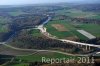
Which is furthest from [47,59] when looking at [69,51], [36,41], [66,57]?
[36,41]

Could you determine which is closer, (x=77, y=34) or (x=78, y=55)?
(x=78, y=55)

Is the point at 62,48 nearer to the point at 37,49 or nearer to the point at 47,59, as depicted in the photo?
the point at 37,49

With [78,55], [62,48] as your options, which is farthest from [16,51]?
[78,55]

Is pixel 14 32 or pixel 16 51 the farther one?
pixel 14 32

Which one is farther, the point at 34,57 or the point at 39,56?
the point at 39,56

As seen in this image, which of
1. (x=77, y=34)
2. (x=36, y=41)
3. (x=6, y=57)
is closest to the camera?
(x=6, y=57)

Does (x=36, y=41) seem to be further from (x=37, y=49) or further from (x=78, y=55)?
(x=78, y=55)

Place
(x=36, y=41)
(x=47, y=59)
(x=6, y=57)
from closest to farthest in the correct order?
(x=47, y=59)
(x=6, y=57)
(x=36, y=41)

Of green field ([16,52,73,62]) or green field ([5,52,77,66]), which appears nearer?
green field ([5,52,77,66])

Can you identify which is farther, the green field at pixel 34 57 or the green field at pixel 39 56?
the green field at pixel 39 56
